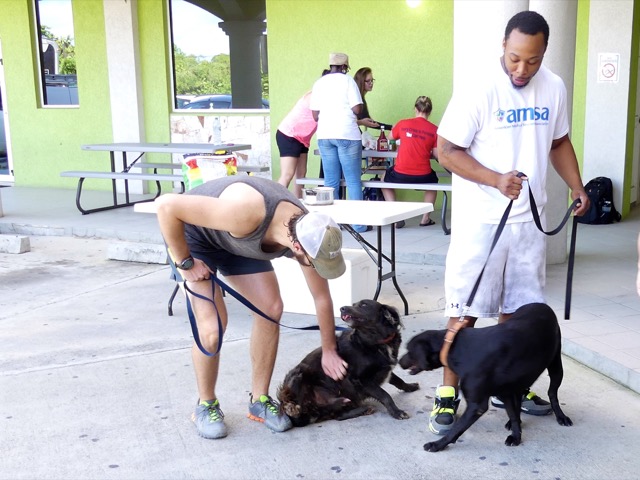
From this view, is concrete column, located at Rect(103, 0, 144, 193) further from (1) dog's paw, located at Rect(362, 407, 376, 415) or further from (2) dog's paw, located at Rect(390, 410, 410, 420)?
(2) dog's paw, located at Rect(390, 410, 410, 420)

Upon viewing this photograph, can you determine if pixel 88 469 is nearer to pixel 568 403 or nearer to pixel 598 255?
pixel 568 403

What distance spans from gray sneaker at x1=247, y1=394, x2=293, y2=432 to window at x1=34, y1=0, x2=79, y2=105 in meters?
9.44

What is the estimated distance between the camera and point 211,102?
35.9 feet

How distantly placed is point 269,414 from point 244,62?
7.90 metres

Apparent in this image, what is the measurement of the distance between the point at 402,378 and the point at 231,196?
1722mm

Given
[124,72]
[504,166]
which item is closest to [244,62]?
[124,72]

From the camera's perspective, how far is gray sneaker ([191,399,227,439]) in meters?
3.48

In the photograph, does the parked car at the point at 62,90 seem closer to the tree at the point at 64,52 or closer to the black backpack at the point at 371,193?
the tree at the point at 64,52

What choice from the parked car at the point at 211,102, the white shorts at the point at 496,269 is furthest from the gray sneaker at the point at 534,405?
the parked car at the point at 211,102

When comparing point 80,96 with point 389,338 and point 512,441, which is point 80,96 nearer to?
point 389,338

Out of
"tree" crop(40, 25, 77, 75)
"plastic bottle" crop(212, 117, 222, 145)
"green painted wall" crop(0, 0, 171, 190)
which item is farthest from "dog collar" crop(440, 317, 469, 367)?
"tree" crop(40, 25, 77, 75)

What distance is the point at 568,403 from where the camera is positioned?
378 cm

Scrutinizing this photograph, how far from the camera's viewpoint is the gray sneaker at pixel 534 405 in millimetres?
3621

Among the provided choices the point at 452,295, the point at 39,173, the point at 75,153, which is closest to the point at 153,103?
the point at 75,153
